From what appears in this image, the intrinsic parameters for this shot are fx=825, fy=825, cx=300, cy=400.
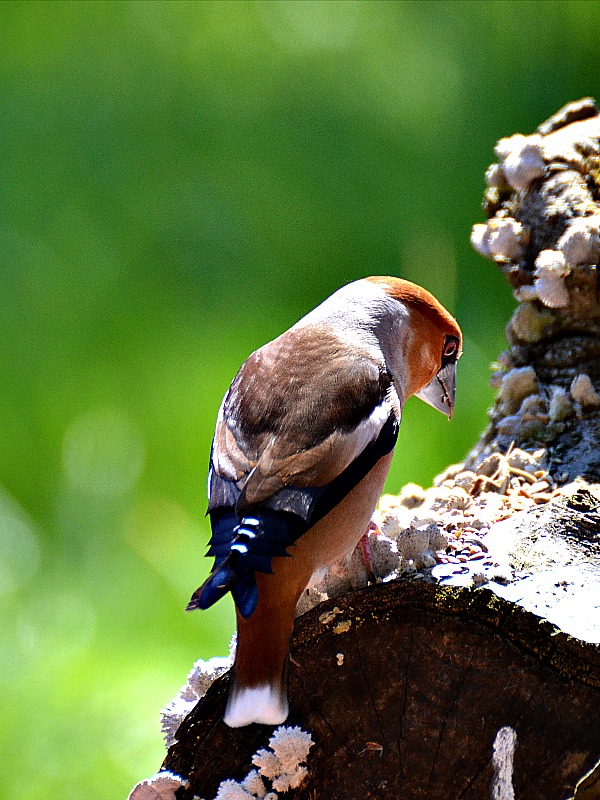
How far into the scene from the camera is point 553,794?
3.06 ft

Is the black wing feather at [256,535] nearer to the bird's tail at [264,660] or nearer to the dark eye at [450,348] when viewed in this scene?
the bird's tail at [264,660]

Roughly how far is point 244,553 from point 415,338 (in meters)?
0.62

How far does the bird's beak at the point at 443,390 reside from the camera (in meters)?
1.52

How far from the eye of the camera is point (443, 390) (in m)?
1.54


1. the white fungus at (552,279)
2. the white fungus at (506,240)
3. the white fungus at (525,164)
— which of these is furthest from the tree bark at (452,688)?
the white fungus at (525,164)

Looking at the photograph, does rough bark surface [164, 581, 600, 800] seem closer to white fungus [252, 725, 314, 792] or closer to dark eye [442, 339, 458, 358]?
white fungus [252, 725, 314, 792]

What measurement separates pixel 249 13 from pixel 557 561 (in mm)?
2045

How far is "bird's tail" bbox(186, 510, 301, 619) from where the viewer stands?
0.88m

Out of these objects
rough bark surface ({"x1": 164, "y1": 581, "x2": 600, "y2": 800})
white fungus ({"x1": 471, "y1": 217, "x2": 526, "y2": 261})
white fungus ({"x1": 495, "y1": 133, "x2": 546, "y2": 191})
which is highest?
white fungus ({"x1": 495, "y1": 133, "x2": 546, "y2": 191})

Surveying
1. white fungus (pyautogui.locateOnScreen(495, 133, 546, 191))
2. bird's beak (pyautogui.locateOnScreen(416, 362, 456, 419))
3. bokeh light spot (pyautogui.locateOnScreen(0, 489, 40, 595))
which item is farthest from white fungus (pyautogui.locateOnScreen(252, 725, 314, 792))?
bokeh light spot (pyautogui.locateOnScreen(0, 489, 40, 595))

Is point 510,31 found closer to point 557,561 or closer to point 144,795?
point 557,561

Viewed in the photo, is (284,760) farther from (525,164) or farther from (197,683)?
(525,164)

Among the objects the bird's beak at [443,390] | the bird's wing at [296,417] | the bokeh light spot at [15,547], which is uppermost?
the bokeh light spot at [15,547]

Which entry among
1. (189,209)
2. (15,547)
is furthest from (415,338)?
(15,547)
